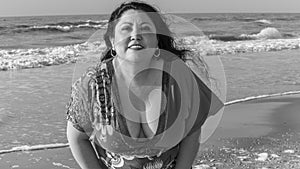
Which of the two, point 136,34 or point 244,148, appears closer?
point 136,34

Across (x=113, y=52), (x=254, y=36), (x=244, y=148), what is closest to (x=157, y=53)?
(x=113, y=52)

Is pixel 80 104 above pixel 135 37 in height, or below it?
below

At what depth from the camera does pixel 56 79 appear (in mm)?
8461

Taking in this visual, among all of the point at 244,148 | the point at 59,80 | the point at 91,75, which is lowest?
the point at 59,80

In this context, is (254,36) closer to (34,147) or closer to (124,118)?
(34,147)

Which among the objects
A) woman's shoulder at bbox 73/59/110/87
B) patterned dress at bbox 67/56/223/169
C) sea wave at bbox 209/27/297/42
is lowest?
sea wave at bbox 209/27/297/42

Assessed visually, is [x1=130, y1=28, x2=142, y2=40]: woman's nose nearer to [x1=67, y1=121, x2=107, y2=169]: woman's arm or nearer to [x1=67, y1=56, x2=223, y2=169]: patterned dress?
[x1=67, y1=56, x2=223, y2=169]: patterned dress

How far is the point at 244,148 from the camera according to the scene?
177 inches

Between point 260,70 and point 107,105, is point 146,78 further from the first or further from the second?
point 260,70

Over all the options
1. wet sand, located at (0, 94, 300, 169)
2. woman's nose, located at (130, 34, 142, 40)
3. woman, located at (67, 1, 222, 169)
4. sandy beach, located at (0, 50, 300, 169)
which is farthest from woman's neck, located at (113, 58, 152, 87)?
wet sand, located at (0, 94, 300, 169)

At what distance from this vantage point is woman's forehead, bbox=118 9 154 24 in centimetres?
184

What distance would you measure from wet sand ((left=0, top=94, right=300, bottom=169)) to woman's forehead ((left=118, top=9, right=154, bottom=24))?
234 cm

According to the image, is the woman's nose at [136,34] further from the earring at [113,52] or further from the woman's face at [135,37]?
the earring at [113,52]

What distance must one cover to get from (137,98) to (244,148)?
287 cm
